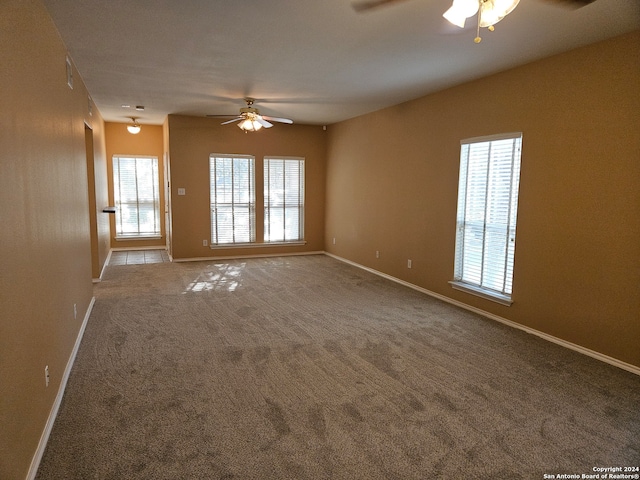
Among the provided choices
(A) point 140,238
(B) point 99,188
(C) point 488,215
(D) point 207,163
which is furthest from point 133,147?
(C) point 488,215

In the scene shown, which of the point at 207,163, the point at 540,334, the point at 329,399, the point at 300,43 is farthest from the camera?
the point at 207,163

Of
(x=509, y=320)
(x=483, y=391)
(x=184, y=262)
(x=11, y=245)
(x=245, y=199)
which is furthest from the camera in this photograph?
(x=245, y=199)

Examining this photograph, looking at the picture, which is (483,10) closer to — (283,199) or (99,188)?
(99,188)

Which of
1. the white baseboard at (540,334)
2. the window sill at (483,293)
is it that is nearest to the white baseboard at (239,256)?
the white baseboard at (540,334)

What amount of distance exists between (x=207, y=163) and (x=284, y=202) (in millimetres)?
1743

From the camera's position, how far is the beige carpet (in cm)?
216

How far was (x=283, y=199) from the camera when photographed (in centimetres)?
841

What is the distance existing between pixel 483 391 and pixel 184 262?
238 inches

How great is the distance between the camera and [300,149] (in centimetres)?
835

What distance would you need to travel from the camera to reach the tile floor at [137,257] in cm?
752

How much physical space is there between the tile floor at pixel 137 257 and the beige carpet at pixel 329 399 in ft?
9.51

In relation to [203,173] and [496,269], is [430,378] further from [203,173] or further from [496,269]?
[203,173]

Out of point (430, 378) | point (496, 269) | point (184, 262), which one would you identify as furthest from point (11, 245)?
point (184, 262)

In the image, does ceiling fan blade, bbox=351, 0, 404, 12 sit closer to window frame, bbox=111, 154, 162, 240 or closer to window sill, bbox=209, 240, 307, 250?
window sill, bbox=209, 240, 307, 250
